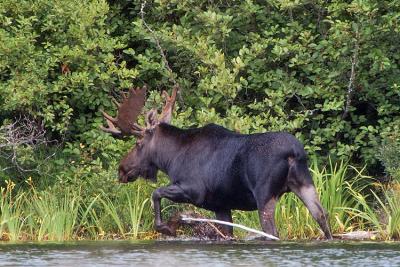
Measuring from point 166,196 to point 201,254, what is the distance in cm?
213

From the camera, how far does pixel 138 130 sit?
15.0 metres

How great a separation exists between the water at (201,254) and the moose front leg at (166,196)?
0.31 m

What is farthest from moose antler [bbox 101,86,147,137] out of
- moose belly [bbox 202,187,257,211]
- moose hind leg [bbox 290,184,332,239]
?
moose hind leg [bbox 290,184,332,239]

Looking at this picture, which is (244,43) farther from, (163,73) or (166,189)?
(166,189)

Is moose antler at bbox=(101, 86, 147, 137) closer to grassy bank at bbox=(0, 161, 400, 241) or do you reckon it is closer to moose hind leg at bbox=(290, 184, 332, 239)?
grassy bank at bbox=(0, 161, 400, 241)

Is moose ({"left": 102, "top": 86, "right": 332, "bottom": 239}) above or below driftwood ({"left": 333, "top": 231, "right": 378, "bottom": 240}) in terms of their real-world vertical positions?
above

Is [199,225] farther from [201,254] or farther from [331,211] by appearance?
[201,254]

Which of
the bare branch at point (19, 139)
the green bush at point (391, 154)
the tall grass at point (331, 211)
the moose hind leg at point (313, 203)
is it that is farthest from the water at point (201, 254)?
the bare branch at point (19, 139)

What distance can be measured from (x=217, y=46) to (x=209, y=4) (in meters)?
0.67

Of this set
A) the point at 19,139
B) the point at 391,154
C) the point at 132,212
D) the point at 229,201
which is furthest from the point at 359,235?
the point at 19,139

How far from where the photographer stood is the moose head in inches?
588

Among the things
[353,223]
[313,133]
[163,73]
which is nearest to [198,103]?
[163,73]

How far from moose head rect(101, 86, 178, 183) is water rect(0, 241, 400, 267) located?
133 cm

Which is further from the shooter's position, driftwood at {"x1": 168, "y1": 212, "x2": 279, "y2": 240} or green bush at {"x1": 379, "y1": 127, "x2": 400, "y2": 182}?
green bush at {"x1": 379, "y1": 127, "x2": 400, "y2": 182}
